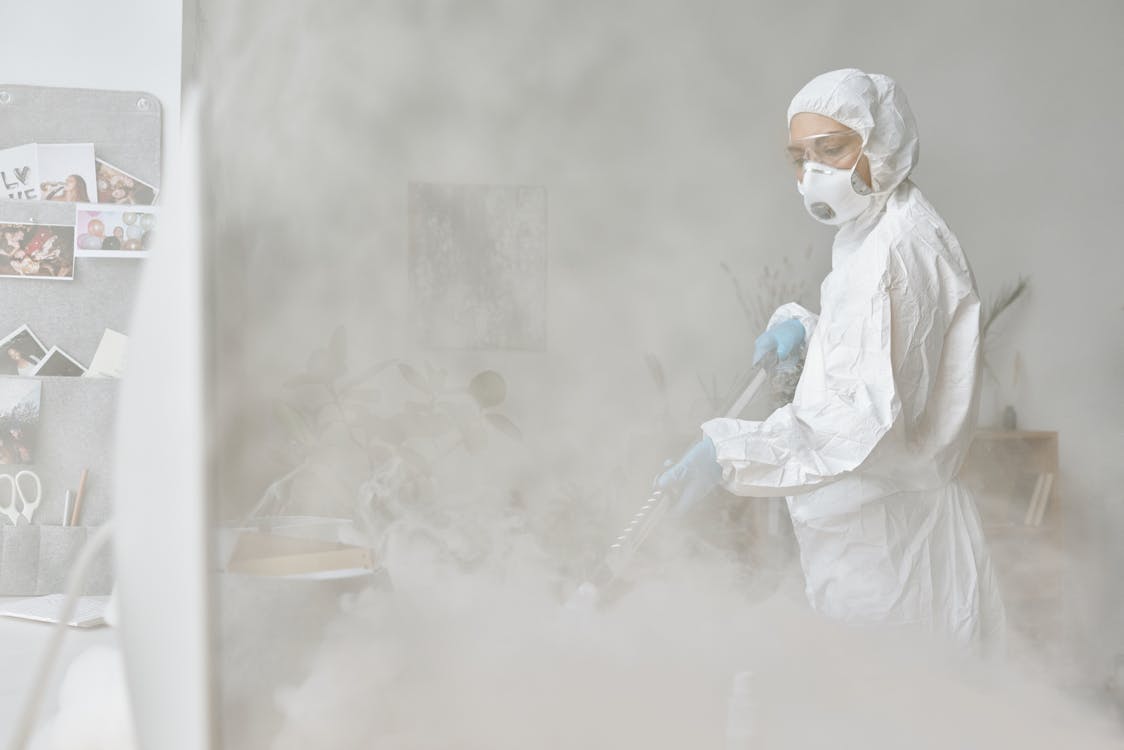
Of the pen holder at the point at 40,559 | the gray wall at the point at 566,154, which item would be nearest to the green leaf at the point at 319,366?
the gray wall at the point at 566,154

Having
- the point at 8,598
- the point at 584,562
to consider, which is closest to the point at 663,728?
the point at 584,562

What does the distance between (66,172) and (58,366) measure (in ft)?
0.93

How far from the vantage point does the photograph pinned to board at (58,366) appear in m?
1.28

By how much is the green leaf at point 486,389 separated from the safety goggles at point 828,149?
1.53ft

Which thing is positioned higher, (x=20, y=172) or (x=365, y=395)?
(x=20, y=172)

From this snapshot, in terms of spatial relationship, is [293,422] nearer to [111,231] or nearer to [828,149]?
[828,149]

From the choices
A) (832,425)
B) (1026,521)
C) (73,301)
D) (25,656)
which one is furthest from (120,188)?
(1026,521)

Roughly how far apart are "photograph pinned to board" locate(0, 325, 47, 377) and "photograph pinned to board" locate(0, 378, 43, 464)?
2 cm

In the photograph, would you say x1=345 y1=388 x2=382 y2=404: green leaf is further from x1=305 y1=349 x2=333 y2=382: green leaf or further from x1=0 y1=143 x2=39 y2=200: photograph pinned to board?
x1=0 y1=143 x2=39 y2=200: photograph pinned to board

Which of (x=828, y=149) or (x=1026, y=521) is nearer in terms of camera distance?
(x=828, y=149)

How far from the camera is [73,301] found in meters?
1.29

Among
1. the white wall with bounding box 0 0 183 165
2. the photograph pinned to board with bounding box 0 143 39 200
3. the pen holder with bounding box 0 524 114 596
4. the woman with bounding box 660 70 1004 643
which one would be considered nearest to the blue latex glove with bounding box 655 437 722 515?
the woman with bounding box 660 70 1004 643

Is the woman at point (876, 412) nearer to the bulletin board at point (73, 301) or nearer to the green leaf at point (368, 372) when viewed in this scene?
the green leaf at point (368, 372)

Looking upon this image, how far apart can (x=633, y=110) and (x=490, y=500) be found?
361 millimetres
